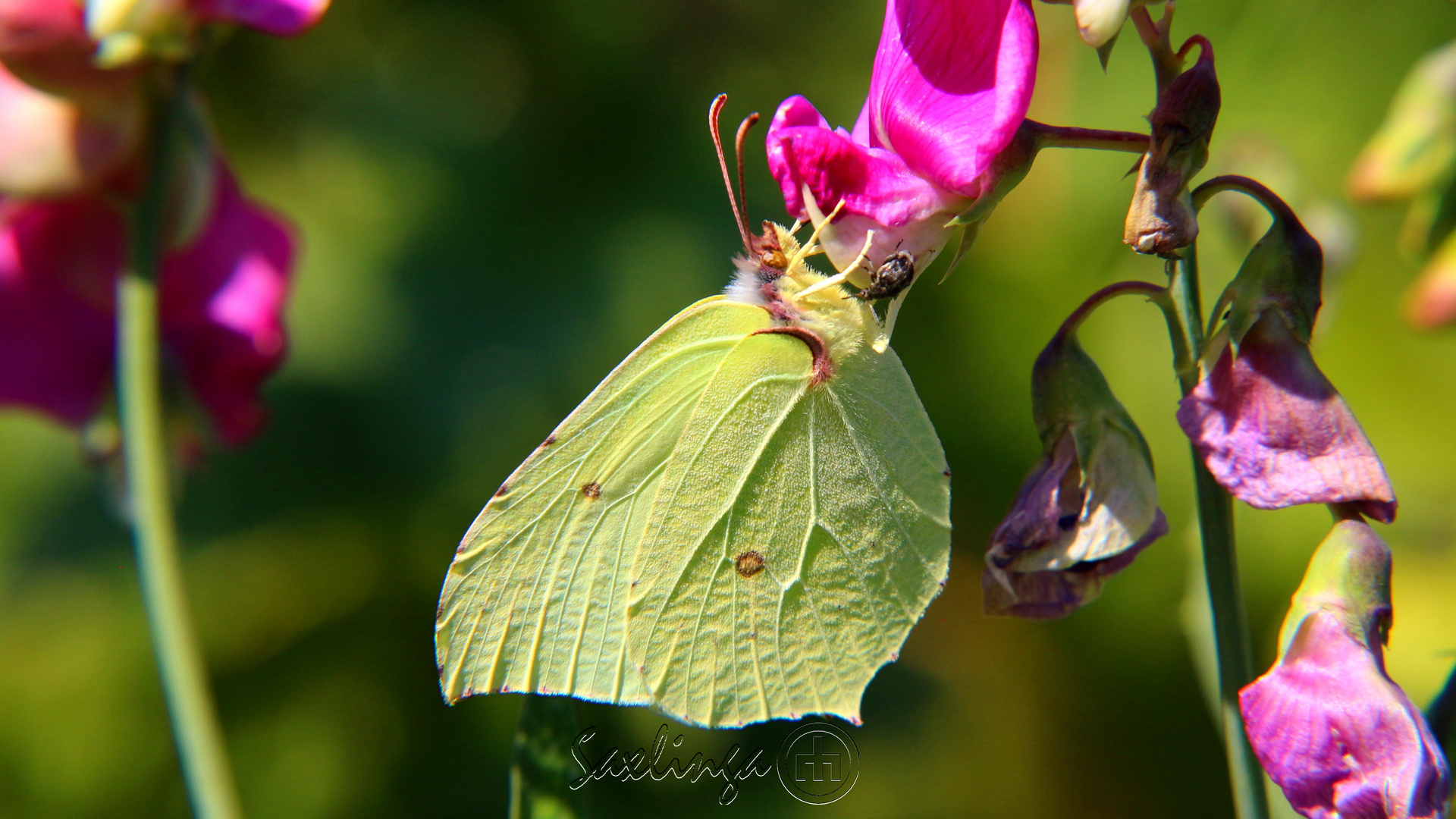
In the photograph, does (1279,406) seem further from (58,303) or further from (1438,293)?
(58,303)

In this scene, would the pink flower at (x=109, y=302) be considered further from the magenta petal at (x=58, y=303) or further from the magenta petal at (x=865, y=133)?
the magenta petal at (x=865, y=133)

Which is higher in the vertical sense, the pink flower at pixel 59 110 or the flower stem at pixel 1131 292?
the pink flower at pixel 59 110

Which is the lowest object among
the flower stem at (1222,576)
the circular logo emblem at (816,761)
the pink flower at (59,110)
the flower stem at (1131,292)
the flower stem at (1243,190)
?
the circular logo emblem at (816,761)

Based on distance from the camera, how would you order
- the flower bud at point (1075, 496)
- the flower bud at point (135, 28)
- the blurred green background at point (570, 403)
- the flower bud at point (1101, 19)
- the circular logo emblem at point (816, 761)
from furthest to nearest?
the blurred green background at point (570, 403) < the circular logo emblem at point (816, 761) < the flower bud at point (135, 28) < the flower bud at point (1075, 496) < the flower bud at point (1101, 19)

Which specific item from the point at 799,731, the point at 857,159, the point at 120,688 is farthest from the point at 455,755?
the point at 857,159

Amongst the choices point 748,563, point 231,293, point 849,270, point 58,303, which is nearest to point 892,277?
point 849,270

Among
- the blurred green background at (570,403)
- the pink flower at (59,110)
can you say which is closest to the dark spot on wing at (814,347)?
the pink flower at (59,110)

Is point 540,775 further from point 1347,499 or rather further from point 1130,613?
point 1130,613
